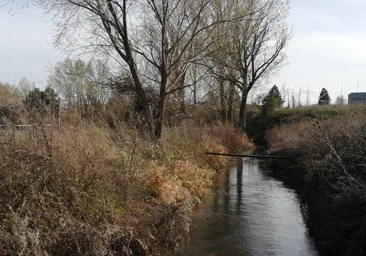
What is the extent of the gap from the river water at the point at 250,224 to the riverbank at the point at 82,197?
102 cm

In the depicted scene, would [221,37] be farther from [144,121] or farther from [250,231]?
[250,231]

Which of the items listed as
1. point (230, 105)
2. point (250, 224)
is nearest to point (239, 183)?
point (250, 224)

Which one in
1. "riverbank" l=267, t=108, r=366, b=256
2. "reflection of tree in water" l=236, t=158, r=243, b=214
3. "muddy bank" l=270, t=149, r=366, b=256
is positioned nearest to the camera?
"muddy bank" l=270, t=149, r=366, b=256

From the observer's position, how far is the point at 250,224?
11.6m

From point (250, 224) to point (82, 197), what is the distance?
210 inches

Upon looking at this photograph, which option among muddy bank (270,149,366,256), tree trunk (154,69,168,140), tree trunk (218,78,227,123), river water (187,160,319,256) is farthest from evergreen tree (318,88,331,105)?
muddy bank (270,149,366,256)

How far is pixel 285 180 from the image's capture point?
19.7 meters

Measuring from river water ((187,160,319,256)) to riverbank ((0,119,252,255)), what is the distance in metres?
1.02

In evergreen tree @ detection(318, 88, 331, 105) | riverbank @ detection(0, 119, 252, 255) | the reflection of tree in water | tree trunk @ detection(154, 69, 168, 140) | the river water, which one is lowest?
the river water

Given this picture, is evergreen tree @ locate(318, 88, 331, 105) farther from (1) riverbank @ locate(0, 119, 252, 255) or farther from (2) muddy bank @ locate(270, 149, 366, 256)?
(1) riverbank @ locate(0, 119, 252, 255)

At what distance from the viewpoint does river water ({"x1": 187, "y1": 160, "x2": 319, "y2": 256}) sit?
9.48 meters

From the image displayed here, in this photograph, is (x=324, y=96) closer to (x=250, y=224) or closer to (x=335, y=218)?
(x=250, y=224)

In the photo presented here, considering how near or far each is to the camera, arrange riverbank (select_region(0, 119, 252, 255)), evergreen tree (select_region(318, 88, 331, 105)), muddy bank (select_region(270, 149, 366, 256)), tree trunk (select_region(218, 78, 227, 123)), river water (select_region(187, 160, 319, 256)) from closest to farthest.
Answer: riverbank (select_region(0, 119, 252, 255)), muddy bank (select_region(270, 149, 366, 256)), river water (select_region(187, 160, 319, 256)), tree trunk (select_region(218, 78, 227, 123)), evergreen tree (select_region(318, 88, 331, 105))

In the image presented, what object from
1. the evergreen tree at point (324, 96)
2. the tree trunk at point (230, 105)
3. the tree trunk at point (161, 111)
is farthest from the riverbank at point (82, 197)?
the evergreen tree at point (324, 96)
